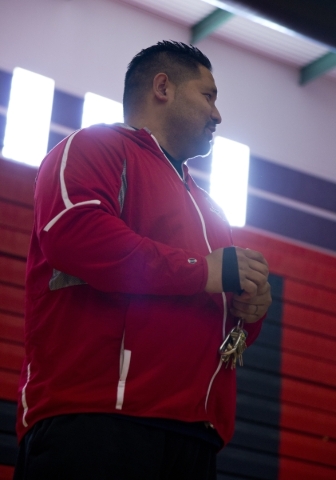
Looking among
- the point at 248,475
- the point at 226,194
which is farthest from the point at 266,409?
the point at 226,194

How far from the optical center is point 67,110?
505cm

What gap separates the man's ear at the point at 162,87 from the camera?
2059 mm

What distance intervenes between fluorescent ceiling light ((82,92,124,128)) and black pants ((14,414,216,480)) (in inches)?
154

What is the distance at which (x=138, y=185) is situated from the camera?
1.65 m

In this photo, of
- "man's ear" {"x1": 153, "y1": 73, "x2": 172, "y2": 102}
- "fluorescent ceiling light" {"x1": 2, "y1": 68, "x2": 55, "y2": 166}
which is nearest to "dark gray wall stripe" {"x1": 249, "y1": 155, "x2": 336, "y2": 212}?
"fluorescent ceiling light" {"x1": 2, "y1": 68, "x2": 55, "y2": 166}

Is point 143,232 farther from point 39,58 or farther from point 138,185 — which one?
point 39,58

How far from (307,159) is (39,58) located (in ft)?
8.50

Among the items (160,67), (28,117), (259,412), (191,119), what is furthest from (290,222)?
(191,119)

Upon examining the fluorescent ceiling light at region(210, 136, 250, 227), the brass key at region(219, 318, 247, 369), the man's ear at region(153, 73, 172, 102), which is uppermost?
the fluorescent ceiling light at region(210, 136, 250, 227)

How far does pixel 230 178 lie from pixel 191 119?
3604 mm

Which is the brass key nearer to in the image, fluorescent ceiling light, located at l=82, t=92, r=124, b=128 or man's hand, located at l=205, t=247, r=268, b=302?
man's hand, located at l=205, t=247, r=268, b=302

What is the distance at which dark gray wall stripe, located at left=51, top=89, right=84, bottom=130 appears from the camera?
5.01 metres

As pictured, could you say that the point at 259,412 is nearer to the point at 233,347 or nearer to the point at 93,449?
the point at 233,347

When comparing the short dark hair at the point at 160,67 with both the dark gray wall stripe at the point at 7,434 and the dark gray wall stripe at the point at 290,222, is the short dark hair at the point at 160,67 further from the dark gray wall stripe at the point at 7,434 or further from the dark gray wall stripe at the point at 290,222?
the dark gray wall stripe at the point at 290,222
